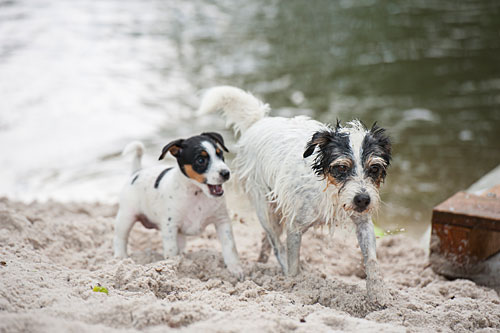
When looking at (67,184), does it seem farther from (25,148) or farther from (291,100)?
(291,100)

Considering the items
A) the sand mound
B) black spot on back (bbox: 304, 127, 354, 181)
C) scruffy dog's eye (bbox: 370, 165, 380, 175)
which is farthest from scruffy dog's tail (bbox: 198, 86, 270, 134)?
scruffy dog's eye (bbox: 370, 165, 380, 175)

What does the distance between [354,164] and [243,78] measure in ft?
26.1

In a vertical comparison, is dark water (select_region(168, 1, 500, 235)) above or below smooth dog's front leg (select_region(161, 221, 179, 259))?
above

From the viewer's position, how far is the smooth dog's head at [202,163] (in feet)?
14.2

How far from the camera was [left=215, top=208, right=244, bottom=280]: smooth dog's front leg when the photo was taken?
4523mm

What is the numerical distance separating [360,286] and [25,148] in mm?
6017

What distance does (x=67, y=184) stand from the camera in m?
7.49

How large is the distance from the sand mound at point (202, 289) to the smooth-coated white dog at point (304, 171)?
27 cm

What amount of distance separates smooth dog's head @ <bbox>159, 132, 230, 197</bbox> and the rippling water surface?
282 centimetres

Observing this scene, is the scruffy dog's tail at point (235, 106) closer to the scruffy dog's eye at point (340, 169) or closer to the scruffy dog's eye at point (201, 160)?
the scruffy dog's eye at point (201, 160)

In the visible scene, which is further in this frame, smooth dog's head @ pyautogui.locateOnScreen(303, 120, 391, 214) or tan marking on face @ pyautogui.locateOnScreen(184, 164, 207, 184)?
tan marking on face @ pyautogui.locateOnScreen(184, 164, 207, 184)

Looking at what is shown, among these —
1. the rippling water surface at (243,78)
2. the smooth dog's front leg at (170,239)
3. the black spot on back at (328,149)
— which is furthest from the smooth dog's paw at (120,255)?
the rippling water surface at (243,78)

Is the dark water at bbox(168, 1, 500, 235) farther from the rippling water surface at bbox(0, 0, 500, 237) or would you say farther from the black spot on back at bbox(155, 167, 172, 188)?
the black spot on back at bbox(155, 167, 172, 188)

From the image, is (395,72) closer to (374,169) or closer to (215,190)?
(215,190)
